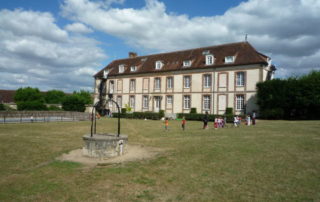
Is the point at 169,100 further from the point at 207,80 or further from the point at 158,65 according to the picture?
the point at 207,80

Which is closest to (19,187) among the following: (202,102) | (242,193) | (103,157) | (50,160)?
(50,160)

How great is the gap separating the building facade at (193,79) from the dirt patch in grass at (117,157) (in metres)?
21.5

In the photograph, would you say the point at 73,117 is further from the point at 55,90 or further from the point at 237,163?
the point at 55,90

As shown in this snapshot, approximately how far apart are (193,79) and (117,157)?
25411 mm

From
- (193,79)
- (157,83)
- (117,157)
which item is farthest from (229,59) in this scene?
(117,157)

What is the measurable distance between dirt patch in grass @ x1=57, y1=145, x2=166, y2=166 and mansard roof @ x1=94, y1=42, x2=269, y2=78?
72.0 ft

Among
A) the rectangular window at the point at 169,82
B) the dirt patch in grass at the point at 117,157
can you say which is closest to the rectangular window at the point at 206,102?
the rectangular window at the point at 169,82

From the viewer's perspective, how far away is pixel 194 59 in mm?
34500

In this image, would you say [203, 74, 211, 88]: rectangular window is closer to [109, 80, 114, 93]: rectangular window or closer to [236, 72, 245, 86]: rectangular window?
[236, 72, 245, 86]: rectangular window

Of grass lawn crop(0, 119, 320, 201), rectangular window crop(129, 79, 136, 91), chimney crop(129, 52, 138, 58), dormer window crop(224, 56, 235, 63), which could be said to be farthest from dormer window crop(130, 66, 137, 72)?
grass lawn crop(0, 119, 320, 201)

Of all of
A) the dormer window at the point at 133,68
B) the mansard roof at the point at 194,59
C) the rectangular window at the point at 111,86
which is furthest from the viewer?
the rectangular window at the point at 111,86

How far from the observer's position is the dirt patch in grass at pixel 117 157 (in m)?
8.70

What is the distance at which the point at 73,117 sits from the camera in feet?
94.7

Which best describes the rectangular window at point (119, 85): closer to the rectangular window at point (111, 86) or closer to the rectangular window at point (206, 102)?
the rectangular window at point (111, 86)
